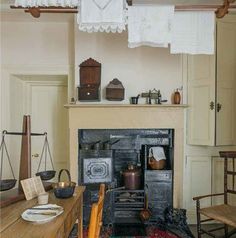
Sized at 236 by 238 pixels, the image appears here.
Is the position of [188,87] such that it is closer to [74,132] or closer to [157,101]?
[157,101]

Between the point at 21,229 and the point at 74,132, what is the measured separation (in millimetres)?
2456

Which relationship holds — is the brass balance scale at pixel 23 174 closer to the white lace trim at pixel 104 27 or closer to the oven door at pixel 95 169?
the white lace trim at pixel 104 27

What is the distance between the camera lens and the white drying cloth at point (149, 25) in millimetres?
2453

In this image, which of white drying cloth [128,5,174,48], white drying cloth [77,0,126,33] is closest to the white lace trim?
white drying cloth [77,0,126,33]

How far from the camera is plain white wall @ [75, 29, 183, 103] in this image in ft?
13.4

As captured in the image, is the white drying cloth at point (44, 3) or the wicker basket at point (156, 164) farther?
the wicker basket at point (156, 164)

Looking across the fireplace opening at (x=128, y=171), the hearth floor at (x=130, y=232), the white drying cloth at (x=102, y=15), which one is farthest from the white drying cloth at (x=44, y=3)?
the hearth floor at (x=130, y=232)

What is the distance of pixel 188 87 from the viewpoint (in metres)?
4.19

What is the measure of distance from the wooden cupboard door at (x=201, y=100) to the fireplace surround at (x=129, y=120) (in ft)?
0.71

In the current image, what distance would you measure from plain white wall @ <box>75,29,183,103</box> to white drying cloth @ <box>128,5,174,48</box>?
1.66 meters

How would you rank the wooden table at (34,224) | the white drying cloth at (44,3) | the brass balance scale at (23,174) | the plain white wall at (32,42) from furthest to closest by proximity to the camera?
the plain white wall at (32,42) < the white drying cloth at (44,3) < the brass balance scale at (23,174) < the wooden table at (34,224)

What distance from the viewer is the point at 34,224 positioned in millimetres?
1578

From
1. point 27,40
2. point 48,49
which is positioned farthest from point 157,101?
point 27,40

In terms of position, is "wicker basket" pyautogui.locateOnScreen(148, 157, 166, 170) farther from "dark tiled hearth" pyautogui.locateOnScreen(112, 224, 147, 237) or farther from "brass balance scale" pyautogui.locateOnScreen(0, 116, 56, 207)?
"brass balance scale" pyautogui.locateOnScreen(0, 116, 56, 207)
